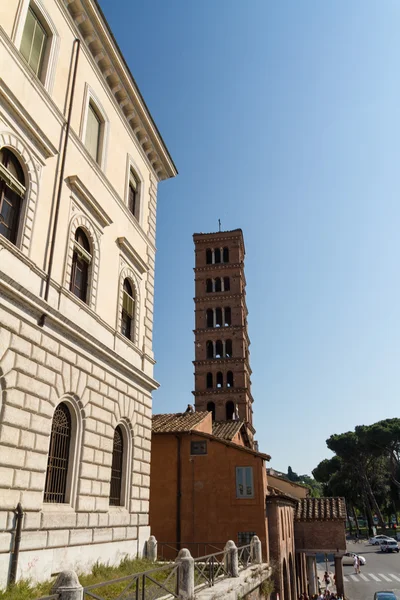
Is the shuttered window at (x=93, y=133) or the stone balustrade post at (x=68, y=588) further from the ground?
the shuttered window at (x=93, y=133)

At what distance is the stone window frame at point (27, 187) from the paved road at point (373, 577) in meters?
30.5

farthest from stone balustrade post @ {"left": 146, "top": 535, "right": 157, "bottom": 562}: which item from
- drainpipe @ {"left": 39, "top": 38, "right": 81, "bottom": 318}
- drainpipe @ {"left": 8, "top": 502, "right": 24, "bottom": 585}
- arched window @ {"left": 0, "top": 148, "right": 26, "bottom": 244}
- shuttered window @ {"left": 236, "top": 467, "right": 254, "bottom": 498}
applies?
arched window @ {"left": 0, "top": 148, "right": 26, "bottom": 244}

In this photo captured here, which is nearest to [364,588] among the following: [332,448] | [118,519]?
[118,519]

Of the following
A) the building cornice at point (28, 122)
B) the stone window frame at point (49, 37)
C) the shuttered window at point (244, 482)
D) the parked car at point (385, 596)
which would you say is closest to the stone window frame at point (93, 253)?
the building cornice at point (28, 122)

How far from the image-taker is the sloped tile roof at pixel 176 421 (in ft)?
75.1

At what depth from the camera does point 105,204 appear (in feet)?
45.0

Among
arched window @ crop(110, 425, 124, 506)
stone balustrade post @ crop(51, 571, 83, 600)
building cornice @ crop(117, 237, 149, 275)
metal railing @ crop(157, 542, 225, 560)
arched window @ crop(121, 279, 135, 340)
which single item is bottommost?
metal railing @ crop(157, 542, 225, 560)

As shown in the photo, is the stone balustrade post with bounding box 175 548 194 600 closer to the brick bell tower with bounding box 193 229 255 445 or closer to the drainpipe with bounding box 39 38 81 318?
the drainpipe with bounding box 39 38 81 318

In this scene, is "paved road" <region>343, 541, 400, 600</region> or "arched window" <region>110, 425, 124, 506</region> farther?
"paved road" <region>343, 541, 400, 600</region>

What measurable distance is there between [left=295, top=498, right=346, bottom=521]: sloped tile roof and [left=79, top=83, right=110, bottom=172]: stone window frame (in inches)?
924

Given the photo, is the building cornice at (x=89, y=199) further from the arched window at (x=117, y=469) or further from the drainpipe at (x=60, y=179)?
the arched window at (x=117, y=469)

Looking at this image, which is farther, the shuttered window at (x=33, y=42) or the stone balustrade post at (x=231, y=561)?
the stone balustrade post at (x=231, y=561)

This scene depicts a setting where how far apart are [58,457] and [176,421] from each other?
14.8 m

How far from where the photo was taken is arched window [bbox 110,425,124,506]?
42.3 ft
